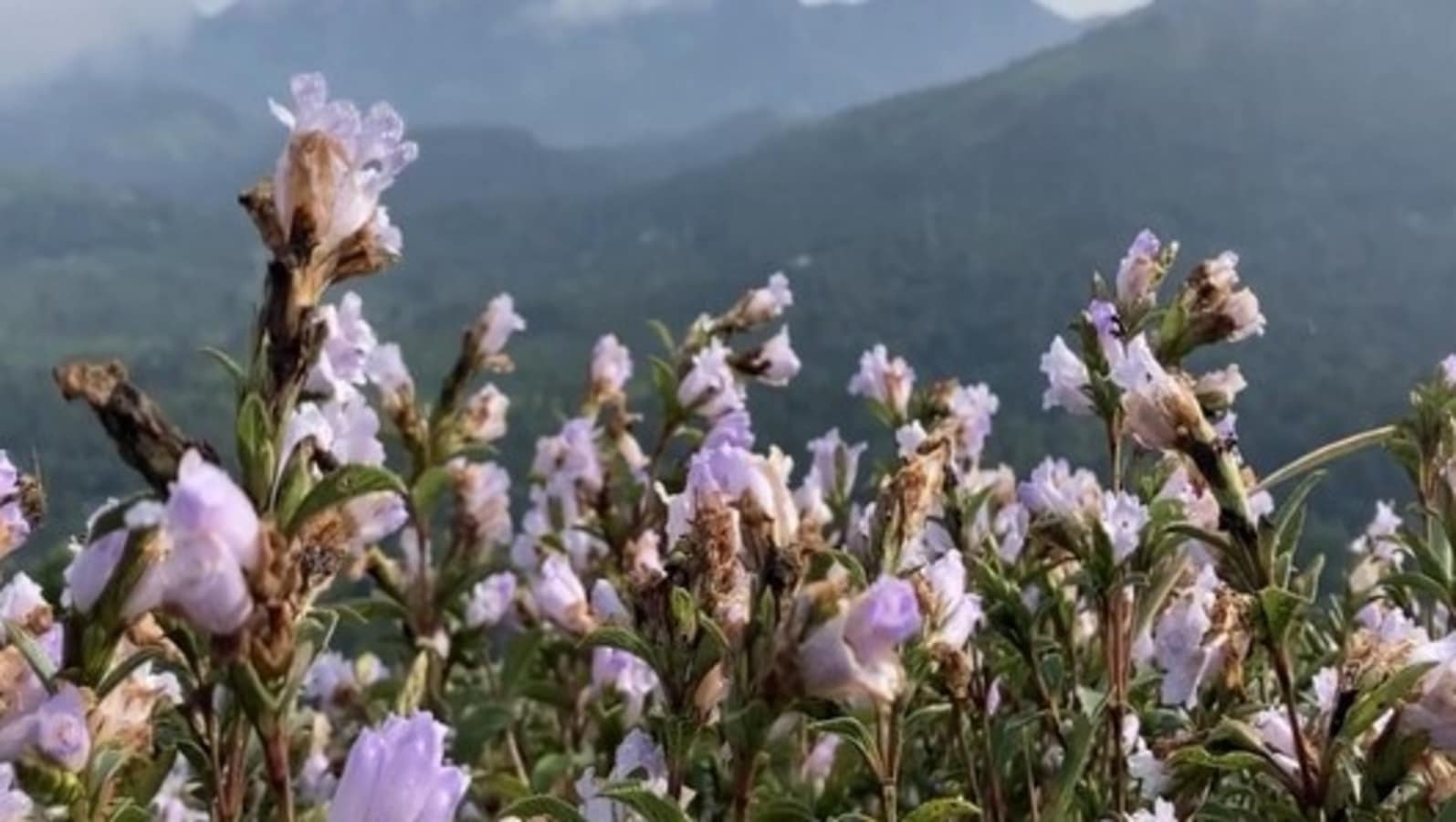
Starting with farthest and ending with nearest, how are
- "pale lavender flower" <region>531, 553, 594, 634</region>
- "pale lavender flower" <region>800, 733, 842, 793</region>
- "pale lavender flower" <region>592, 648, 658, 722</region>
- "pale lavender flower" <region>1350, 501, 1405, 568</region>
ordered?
1. "pale lavender flower" <region>1350, 501, 1405, 568</region>
2. "pale lavender flower" <region>531, 553, 594, 634</region>
3. "pale lavender flower" <region>592, 648, 658, 722</region>
4. "pale lavender flower" <region>800, 733, 842, 793</region>

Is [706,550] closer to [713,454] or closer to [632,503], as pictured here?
[713,454]

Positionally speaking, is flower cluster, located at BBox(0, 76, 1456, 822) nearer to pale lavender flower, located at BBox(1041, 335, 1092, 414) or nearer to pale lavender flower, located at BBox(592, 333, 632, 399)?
pale lavender flower, located at BBox(1041, 335, 1092, 414)

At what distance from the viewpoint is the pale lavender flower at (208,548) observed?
1440mm

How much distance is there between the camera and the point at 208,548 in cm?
146

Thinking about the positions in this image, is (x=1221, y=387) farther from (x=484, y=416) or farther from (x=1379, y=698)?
(x=484, y=416)

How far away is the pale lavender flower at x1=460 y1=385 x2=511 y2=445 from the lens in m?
4.83

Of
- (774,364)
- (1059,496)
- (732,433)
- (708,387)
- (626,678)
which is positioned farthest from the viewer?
(774,364)

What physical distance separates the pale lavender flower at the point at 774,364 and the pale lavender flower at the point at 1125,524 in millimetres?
2141

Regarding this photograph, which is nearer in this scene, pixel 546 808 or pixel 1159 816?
pixel 546 808

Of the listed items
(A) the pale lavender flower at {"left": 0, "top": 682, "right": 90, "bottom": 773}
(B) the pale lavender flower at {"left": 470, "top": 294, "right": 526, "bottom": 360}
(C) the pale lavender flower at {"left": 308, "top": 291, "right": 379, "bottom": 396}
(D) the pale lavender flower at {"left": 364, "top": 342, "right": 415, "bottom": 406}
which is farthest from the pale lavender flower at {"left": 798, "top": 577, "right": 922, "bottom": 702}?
(B) the pale lavender flower at {"left": 470, "top": 294, "right": 526, "bottom": 360}

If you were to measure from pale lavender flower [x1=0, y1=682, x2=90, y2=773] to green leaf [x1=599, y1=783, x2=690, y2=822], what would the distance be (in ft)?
1.72

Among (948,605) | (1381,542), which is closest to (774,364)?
(1381,542)

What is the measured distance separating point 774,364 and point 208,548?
11.4 ft

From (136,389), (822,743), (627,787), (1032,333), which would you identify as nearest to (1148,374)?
(627,787)
